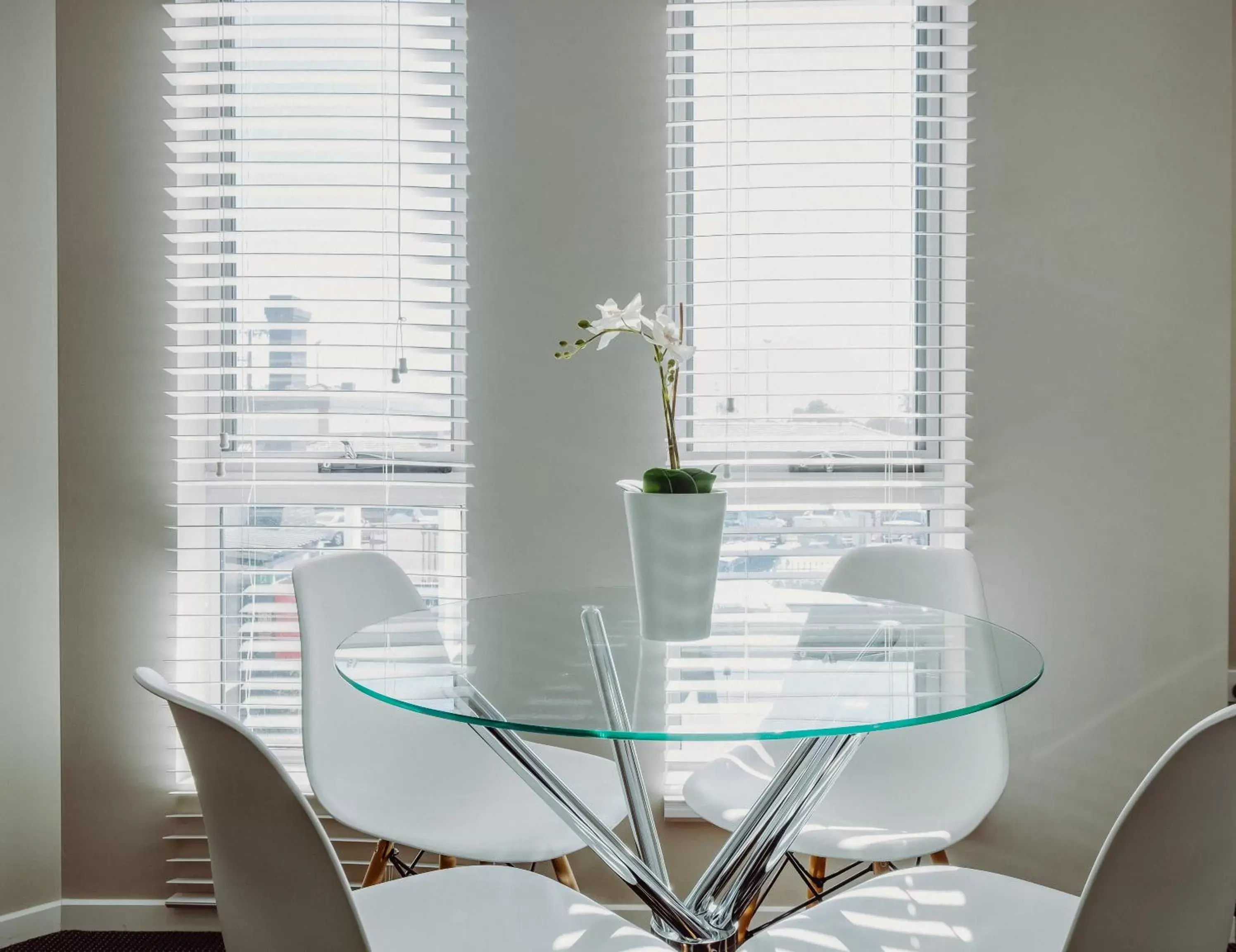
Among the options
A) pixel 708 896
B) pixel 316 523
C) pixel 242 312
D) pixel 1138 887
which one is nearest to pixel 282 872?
pixel 708 896

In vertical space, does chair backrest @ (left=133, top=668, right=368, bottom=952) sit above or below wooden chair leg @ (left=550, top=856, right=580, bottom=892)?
above

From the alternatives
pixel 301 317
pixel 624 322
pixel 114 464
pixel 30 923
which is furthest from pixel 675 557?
pixel 30 923

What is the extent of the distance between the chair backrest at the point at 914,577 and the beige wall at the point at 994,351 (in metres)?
0.40

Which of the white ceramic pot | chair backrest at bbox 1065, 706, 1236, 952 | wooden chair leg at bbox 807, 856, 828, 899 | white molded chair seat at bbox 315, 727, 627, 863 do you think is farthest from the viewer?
wooden chair leg at bbox 807, 856, 828, 899

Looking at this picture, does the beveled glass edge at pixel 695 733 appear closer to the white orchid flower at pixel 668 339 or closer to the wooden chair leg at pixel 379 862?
the white orchid flower at pixel 668 339

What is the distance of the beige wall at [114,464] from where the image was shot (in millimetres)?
2281

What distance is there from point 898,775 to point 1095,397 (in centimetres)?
113

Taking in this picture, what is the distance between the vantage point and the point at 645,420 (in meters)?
2.26

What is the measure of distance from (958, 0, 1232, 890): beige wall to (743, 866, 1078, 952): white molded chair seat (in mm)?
1061

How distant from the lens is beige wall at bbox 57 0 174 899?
7.48 feet

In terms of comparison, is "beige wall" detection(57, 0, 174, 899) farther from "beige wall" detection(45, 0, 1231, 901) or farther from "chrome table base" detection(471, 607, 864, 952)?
"chrome table base" detection(471, 607, 864, 952)

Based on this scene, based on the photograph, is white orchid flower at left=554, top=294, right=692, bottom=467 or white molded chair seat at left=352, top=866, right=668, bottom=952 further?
white orchid flower at left=554, top=294, right=692, bottom=467

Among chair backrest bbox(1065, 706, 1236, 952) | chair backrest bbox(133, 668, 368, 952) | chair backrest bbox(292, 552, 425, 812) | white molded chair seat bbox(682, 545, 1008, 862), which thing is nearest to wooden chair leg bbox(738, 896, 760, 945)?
white molded chair seat bbox(682, 545, 1008, 862)

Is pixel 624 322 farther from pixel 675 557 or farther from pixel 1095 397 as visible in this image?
pixel 1095 397
